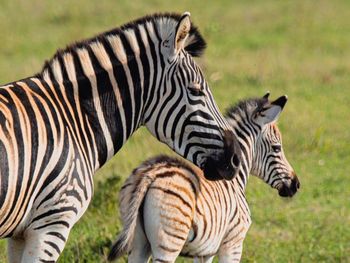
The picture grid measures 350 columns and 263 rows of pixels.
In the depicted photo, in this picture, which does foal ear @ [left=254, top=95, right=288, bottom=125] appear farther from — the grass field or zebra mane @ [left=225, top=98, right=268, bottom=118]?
the grass field


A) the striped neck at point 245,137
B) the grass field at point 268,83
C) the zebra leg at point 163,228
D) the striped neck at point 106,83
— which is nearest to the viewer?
the striped neck at point 106,83

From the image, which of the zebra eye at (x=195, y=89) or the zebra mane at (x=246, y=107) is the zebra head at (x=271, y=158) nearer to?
the zebra mane at (x=246, y=107)

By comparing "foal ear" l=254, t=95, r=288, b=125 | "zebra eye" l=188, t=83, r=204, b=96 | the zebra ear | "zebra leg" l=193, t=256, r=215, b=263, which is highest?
"foal ear" l=254, t=95, r=288, b=125

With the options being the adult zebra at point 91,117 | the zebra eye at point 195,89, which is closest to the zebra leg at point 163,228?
the adult zebra at point 91,117

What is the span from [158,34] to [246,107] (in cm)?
208

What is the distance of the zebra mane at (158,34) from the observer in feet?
21.1

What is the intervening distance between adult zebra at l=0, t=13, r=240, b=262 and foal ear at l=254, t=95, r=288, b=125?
1.79 m

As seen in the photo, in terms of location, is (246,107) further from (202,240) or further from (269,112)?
(202,240)

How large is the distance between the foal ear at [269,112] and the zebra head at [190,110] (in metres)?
1.82

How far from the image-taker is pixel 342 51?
1911cm

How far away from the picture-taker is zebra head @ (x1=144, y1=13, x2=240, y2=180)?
21.5 ft

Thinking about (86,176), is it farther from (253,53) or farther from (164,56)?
(253,53)

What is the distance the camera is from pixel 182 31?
21.0 ft

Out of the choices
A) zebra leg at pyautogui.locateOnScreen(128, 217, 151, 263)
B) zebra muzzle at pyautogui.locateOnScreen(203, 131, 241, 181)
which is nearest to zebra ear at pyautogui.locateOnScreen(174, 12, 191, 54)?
zebra muzzle at pyautogui.locateOnScreen(203, 131, 241, 181)
